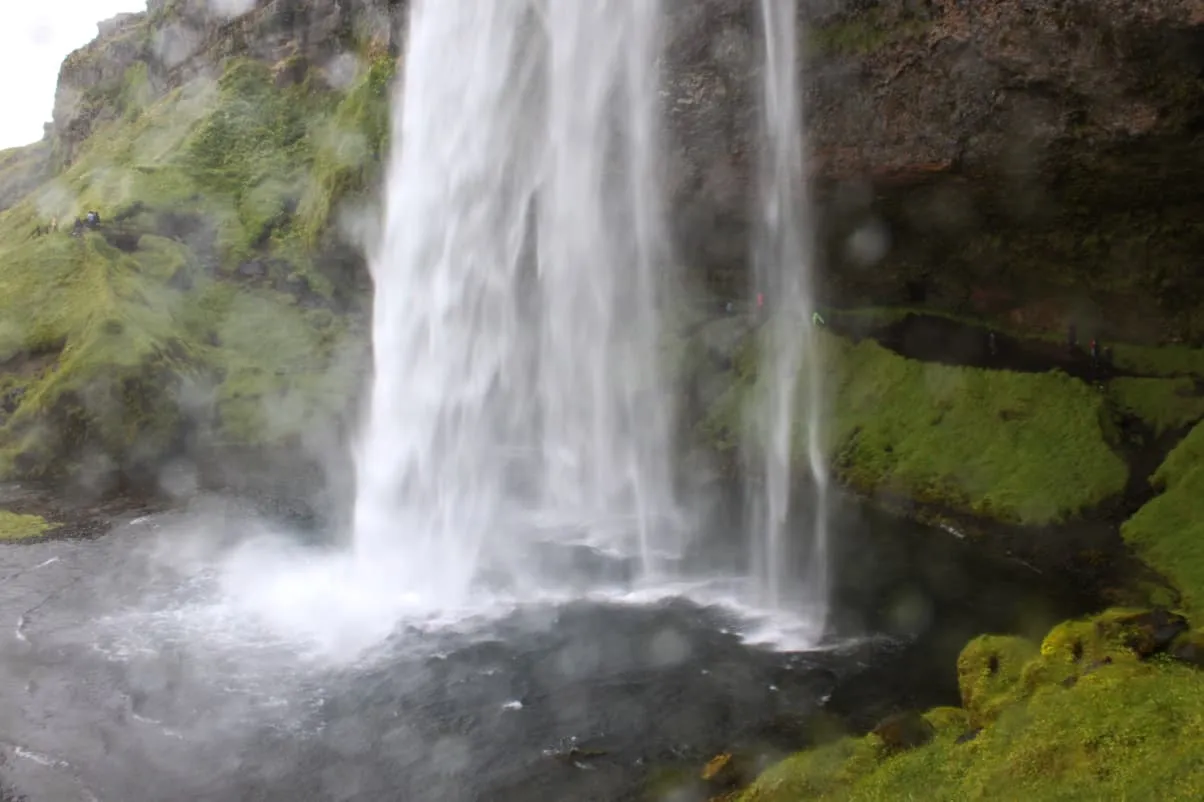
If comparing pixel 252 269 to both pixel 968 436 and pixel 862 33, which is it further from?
pixel 968 436

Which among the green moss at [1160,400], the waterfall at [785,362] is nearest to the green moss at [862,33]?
the waterfall at [785,362]

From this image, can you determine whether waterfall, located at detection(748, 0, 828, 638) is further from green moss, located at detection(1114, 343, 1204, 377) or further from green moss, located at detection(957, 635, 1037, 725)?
green moss, located at detection(1114, 343, 1204, 377)

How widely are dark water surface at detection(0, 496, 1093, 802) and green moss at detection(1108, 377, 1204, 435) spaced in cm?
567

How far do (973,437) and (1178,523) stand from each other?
5474 mm

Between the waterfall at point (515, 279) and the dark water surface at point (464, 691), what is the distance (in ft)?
16.6

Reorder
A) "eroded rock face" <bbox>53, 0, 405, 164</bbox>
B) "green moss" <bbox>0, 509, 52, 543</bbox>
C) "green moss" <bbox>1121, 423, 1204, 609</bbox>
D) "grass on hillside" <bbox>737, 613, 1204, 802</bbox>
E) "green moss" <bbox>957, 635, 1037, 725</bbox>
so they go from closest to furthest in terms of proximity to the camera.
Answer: "grass on hillside" <bbox>737, 613, 1204, 802</bbox> < "green moss" <bbox>957, 635, 1037, 725</bbox> < "green moss" <bbox>1121, 423, 1204, 609</bbox> < "green moss" <bbox>0, 509, 52, 543</bbox> < "eroded rock face" <bbox>53, 0, 405, 164</bbox>

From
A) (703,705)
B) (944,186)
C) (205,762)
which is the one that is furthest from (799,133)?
(205,762)

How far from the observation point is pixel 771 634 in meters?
16.7

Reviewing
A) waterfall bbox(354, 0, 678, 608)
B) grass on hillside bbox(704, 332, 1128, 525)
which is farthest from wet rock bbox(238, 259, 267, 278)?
grass on hillside bbox(704, 332, 1128, 525)

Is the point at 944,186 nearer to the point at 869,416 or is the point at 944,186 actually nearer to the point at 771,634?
the point at 869,416

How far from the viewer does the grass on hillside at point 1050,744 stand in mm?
9023

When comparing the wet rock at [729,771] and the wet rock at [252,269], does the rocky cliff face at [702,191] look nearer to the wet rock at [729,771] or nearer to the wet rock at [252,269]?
the wet rock at [252,269]

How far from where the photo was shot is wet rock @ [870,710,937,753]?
11625mm

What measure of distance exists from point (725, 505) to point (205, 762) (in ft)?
47.4
